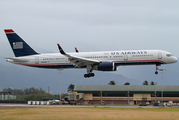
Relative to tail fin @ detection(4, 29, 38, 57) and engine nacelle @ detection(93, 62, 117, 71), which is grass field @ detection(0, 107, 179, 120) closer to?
engine nacelle @ detection(93, 62, 117, 71)

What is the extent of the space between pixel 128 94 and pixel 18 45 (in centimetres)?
5704

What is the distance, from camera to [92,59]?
59156 millimetres

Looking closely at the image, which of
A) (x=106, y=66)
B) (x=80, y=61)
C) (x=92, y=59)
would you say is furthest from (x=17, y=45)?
(x=106, y=66)

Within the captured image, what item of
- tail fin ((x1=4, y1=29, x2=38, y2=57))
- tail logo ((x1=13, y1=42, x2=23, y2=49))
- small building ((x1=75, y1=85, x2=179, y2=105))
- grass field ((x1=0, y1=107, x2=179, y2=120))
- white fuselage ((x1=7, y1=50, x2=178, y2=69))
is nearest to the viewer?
grass field ((x1=0, y1=107, x2=179, y2=120))

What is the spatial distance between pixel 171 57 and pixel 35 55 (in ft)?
102

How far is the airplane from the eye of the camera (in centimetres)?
5631

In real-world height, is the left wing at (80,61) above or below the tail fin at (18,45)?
below

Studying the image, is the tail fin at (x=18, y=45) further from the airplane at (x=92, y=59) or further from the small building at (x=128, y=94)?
the small building at (x=128, y=94)

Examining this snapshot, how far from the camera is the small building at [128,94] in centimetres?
10794

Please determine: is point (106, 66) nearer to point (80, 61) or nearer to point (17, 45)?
point (80, 61)

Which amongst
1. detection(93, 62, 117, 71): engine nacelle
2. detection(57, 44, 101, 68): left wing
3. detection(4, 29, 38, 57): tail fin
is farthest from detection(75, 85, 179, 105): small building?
detection(93, 62, 117, 71): engine nacelle

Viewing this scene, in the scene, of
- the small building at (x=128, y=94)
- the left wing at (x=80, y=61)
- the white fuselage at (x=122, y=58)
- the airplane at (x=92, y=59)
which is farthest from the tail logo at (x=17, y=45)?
the small building at (x=128, y=94)

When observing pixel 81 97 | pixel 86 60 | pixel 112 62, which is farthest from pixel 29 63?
pixel 81 97

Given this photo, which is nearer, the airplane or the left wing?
the airplane
